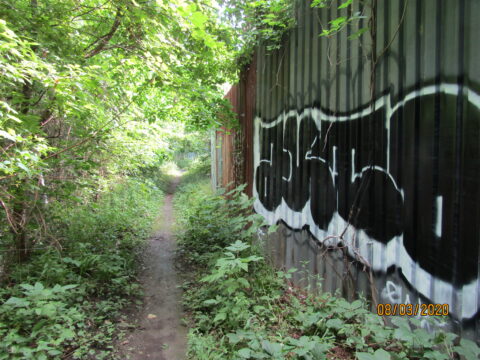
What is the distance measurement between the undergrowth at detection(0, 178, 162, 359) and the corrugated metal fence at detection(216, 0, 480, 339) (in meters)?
2.39

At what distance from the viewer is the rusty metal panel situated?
6.00ft

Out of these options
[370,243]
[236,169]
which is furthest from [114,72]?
[370,243]

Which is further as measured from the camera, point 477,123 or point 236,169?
point 236,169

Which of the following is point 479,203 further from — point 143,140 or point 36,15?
point 143,140

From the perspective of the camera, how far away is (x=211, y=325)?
316cm

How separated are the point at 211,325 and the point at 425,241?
7.33ft

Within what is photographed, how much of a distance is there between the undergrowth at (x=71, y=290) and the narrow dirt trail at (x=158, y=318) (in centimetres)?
22

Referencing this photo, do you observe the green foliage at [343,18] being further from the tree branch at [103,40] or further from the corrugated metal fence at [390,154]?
the tree branch at [103,40]

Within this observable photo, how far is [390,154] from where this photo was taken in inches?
93.0

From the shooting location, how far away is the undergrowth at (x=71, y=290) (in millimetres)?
2695

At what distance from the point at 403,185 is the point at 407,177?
71 millimetres

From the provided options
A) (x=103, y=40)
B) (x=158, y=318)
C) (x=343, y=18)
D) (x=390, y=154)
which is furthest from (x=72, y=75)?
(x=390, y=154)

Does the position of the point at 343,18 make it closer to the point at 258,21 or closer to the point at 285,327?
the point at 258,21
